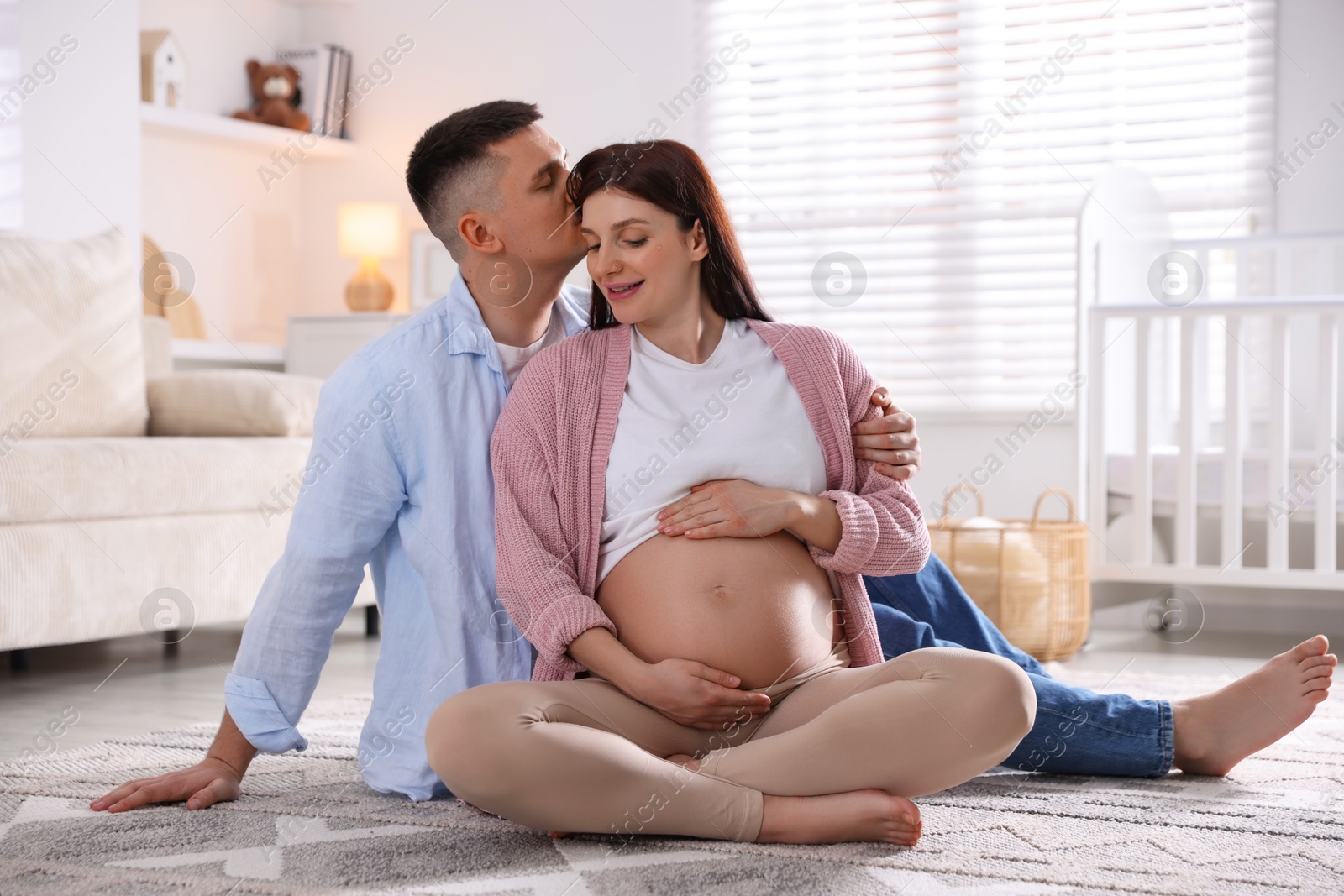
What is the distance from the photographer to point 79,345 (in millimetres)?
2531

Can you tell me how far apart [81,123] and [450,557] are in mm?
2674

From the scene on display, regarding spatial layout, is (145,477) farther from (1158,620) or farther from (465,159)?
(1158,620)

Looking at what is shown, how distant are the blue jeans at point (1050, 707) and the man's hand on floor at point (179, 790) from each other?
75 cm

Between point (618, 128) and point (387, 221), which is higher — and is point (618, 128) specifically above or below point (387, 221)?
above

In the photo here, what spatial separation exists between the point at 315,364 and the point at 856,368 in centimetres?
289

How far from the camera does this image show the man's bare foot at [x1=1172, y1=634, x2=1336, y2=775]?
1389mm

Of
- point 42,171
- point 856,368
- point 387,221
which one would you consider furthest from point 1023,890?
point 387,221

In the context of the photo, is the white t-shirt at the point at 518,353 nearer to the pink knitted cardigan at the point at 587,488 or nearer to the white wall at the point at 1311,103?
the pink knitted cardigan at the point at 587,488

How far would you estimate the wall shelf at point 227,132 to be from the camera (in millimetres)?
3777

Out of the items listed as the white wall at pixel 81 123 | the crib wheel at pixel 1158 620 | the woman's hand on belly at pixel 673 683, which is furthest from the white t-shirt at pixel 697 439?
the white wall at pixel 81 123

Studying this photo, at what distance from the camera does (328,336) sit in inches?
154

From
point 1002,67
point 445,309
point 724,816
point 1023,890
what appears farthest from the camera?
point 1002,67

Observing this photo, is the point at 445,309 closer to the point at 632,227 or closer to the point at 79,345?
the point at 632,227

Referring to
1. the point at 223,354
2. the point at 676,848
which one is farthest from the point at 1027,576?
the point at 223,354
